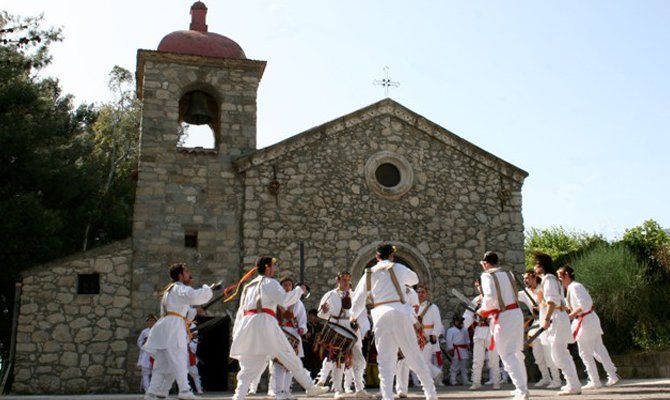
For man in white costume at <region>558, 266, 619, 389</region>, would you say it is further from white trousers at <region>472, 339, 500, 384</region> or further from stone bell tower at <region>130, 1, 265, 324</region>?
stone bell tower at <region>130, 1, 265, 324</region>

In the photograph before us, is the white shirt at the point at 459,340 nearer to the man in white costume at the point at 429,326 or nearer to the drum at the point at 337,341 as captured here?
the man in white costume at the point at 429,326

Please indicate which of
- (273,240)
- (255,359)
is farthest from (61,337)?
(255,359)

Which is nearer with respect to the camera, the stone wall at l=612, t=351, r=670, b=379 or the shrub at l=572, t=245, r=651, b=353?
the stone wall at l=612, t=351, r=670, b=379

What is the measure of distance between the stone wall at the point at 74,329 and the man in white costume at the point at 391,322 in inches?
307

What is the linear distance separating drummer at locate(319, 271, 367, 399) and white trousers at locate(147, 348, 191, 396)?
2178 millimetres

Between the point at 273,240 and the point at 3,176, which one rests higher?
the point at 3,176

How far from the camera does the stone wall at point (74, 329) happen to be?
554 inches

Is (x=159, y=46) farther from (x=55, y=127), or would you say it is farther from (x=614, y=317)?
(x=614, y=317)

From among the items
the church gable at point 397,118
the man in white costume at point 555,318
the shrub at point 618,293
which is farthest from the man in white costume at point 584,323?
the church gable at point 397,118

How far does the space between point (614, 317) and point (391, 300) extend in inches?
384

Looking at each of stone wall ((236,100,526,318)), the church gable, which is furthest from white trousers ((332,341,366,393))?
the church gable

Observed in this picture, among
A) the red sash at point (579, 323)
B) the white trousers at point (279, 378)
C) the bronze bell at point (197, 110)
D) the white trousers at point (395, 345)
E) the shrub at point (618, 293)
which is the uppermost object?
the bronze bell at point (197, 110)

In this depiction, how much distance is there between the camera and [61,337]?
1432 cm

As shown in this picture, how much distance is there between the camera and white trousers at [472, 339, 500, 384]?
12992 millimetres
